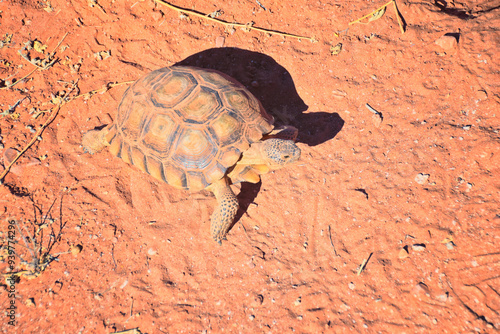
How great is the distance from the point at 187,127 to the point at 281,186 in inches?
55.6

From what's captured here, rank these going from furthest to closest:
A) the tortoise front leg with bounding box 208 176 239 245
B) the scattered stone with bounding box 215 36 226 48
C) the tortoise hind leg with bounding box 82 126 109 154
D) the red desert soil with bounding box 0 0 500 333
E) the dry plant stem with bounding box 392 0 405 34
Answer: the scattered stone with bounding box 215 36 226 48
the dry plant stem with bounding box 392 0 405 34
the tortoise hind leg with bounding box 82 126 109 154
the tortoise front leg with bounding box 208 176 239 245
the red desert soil with bounding box 0 0 500 333

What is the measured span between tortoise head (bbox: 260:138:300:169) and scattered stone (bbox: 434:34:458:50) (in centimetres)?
302

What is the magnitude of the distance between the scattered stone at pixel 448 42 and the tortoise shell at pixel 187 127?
10.0ft

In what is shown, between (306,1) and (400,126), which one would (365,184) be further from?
(306,1)

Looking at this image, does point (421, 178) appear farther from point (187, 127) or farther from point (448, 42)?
point (187, 127)

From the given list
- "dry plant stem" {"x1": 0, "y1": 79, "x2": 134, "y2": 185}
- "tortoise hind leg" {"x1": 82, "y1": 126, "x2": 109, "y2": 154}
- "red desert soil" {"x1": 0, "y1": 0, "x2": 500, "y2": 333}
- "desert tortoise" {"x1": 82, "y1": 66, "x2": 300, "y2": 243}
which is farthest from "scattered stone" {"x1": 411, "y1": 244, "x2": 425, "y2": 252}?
"dry plant stem" {"x1": 0, "y1": 79, "x2": 134, "y2": 185}

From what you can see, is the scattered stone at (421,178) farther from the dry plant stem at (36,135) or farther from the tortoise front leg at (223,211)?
the dry plant stem at (36,135)

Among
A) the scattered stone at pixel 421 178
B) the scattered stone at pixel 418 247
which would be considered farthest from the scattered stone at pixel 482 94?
the scattered stone at pixel 418 247

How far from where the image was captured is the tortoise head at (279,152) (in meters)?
2.99

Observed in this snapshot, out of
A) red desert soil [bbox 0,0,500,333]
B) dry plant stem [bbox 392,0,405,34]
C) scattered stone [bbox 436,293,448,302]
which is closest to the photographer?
scattered stone [bbox 436,293,448,302]

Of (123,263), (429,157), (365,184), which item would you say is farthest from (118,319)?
(429,157)

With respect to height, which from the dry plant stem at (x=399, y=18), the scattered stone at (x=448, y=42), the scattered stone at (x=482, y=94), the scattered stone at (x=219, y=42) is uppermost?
the dry plant stem at (x=399, y=18)

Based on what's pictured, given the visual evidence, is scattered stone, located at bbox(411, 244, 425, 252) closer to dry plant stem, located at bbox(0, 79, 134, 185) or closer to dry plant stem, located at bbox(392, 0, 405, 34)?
dry plant stem, located at bbox(392, 0, 405, 34)

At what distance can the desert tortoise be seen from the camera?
306cm
